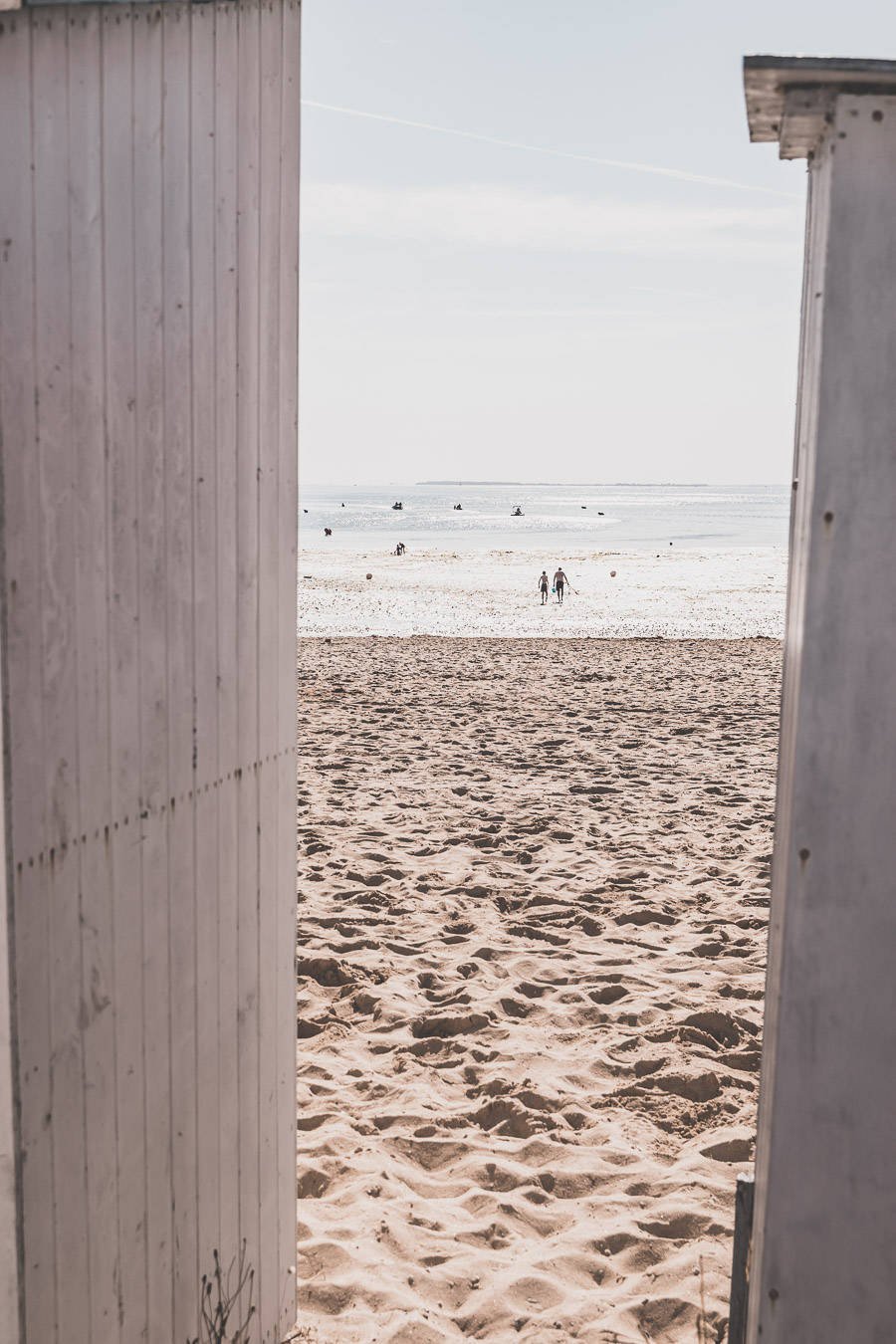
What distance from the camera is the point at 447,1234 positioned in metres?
3.49

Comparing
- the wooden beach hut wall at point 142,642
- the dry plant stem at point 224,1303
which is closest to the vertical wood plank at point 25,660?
the wooden beach hut wall at point 142,642

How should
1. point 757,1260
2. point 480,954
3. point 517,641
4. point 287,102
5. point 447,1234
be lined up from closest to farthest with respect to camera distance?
1. point 757,1260
2. point 287,102
3. point 447,1234
4. point 480,954
5. point 517,641

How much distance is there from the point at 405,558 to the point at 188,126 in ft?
131

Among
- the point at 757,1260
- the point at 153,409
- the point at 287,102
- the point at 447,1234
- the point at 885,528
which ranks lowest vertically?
the point at 447,1234

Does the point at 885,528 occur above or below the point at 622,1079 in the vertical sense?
above

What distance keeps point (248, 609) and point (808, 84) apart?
5.33ft

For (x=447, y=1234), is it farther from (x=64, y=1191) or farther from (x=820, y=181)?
(x=820, y=181)

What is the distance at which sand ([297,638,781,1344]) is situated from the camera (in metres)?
3.29

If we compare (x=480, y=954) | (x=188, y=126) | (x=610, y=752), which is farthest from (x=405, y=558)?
(x=188, y=126)

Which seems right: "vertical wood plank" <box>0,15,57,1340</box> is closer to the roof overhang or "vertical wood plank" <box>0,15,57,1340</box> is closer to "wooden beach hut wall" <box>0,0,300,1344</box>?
"wooden beach hut wall" <box>0,0,300,1344</box>

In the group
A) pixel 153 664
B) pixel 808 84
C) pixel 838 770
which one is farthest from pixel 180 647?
pixel 808 84

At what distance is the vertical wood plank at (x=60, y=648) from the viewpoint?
1.96 m

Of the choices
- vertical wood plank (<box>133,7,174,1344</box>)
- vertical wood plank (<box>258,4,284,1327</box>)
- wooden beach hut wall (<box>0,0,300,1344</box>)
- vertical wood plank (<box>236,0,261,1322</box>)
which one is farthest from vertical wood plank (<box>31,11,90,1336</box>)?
vertical wood plank (<box>258,4,284,1327</box>)

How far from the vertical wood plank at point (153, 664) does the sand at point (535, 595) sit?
1821 centimetres
